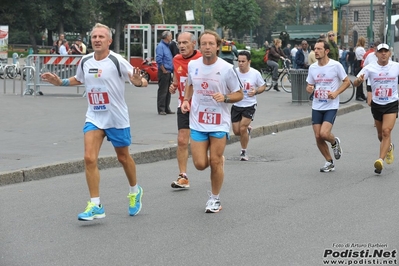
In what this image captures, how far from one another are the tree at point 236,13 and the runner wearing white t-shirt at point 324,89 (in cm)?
6638

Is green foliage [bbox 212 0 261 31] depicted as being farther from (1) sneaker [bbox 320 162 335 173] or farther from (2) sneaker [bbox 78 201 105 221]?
(2) sneaker [bbox 78 201 105 221]

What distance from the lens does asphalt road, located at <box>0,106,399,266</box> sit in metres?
6.80

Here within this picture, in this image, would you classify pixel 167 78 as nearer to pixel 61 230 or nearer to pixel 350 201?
pixel 350 201

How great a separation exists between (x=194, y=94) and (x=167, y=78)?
10.5 m

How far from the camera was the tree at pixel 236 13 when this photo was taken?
7781cm

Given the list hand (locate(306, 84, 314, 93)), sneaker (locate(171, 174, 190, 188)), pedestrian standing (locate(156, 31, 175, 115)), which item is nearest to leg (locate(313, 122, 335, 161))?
hand (locate(306, 84, 314, 93))

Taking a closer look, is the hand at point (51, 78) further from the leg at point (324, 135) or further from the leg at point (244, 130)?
the leg at point (244, 130)

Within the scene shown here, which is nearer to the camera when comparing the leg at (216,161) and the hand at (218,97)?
the hand at (218,97)

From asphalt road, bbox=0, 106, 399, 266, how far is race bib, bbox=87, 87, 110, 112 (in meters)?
1.10

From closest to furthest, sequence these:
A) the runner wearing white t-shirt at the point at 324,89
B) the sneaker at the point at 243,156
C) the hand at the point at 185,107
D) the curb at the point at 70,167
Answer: the hand at the point at 185,107, the curb at the point at 70,167, the runner wearing white t-shirt at the point at 324,89, the sneaker at the point at 243,156

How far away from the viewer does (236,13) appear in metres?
78.2

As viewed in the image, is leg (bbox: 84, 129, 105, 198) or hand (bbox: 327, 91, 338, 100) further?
hand (bbox: 327, 91, 338, 100)

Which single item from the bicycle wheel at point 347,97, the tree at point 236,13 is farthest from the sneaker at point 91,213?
the tree at point 236,13

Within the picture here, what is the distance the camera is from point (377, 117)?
1222 cm
